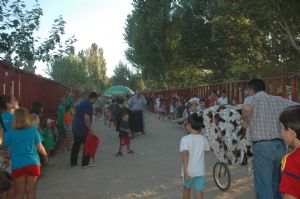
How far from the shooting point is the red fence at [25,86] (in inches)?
367

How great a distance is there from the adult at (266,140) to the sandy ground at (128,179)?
63.1 inches

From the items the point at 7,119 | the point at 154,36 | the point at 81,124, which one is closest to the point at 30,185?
the point at 7,119

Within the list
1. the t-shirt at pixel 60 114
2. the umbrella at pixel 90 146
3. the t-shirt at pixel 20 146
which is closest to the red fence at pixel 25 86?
the t-shirt at pixel 60 114

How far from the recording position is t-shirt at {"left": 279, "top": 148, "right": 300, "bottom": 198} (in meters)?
2.80

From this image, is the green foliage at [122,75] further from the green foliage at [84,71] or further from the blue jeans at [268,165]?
the blue jeans at [268,165]

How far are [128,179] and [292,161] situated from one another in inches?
263

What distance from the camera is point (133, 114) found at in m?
18.9

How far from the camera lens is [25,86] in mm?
11422

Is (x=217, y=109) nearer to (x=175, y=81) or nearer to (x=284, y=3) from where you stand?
(x=284, y=3)

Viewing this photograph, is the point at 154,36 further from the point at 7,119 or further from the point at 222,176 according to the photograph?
the point at 7,119

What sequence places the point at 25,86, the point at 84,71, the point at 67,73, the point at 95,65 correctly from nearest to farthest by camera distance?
the point at 25,86, the point at 67,73, the point at 84,71, the point at 95,65

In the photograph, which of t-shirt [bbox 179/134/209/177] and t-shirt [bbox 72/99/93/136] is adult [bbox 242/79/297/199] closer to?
t-shirt [bbox 179/134/209/177]

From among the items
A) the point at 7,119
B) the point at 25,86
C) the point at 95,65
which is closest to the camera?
the point at 7,119

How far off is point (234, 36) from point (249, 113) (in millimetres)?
27378
